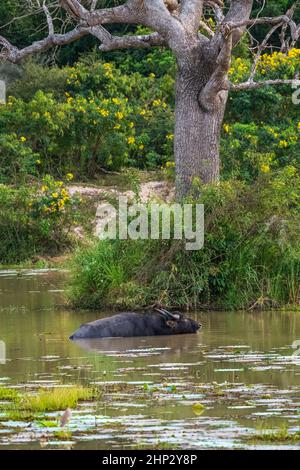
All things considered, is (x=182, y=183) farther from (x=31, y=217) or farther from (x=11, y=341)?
(x=31, y=217)

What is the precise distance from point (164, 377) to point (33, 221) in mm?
13738

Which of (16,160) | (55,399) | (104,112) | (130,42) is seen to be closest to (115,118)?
(104,112)

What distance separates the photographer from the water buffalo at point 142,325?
13.9 meters

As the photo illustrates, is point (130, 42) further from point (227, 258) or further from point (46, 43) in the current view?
point (227, 258)

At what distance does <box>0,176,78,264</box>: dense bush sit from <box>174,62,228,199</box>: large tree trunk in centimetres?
653

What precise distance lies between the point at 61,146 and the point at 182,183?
32.2ft

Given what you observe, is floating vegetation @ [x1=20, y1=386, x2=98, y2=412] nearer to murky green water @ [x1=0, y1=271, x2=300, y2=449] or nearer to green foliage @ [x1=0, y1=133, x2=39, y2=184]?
murky green water @ [x1=0, y1=271, x2=300, y2=449]

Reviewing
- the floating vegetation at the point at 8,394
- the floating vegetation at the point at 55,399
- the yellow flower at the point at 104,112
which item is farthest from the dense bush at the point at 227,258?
the yellow flower at the point at 104,112

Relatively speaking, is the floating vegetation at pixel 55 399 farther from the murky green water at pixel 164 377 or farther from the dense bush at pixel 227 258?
the dense bush at pixel 227 258

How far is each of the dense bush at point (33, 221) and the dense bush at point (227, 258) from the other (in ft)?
26.2

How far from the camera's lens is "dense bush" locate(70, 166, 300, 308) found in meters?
15.6
